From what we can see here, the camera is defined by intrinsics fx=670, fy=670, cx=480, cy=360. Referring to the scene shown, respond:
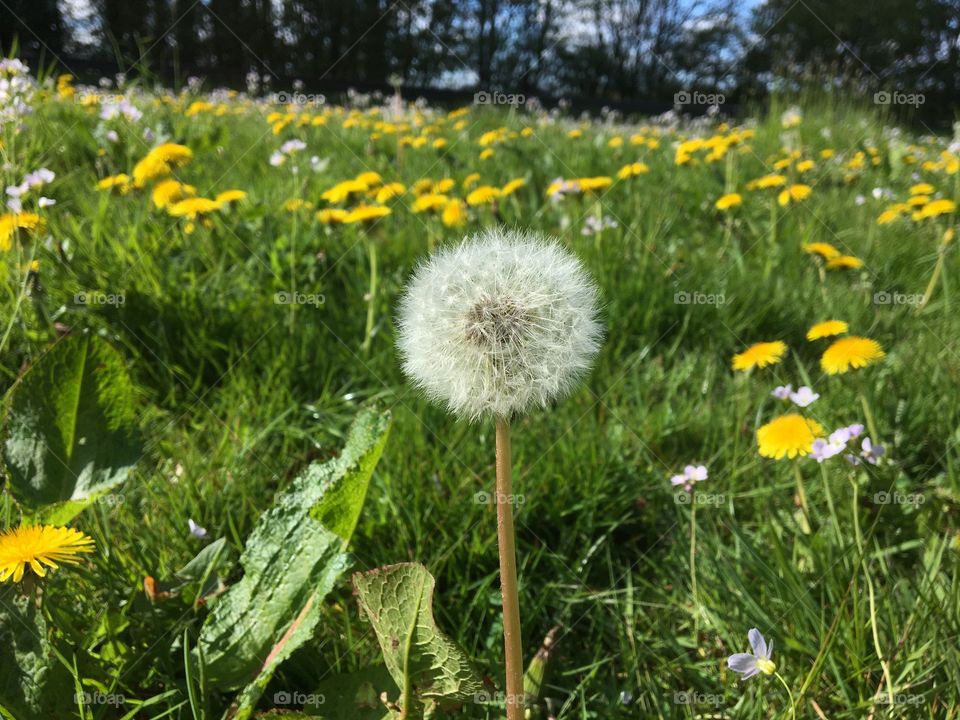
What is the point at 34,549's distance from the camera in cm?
100

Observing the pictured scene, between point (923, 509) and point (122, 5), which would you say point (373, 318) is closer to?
point (923, 509)

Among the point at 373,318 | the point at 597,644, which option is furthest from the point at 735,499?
the point at 373,318

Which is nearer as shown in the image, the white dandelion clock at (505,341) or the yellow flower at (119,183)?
the white dandelion clock at (505,341)

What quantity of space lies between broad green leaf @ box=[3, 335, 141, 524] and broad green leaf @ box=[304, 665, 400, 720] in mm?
665

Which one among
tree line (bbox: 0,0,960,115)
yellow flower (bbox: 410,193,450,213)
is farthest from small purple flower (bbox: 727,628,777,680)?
tree line (bbox: 0,0,960,115)

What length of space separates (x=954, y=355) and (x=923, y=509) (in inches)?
37.1

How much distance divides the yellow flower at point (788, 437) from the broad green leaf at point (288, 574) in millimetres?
827

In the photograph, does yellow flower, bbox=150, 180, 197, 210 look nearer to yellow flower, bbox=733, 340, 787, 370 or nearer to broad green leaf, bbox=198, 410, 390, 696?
broad green leaf, bbox=198, 410, 390, 696

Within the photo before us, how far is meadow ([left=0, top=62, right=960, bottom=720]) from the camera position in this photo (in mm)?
1249

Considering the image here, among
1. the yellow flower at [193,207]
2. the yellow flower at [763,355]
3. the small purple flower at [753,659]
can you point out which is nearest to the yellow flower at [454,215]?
the yellow flower at [193,207]

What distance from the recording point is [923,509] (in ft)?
5.58

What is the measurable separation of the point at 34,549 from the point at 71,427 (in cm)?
58

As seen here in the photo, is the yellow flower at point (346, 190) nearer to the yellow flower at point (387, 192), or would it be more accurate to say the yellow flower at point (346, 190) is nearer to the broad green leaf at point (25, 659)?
the yellow flower at point (387, 192)

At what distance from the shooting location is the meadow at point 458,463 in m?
1.25
